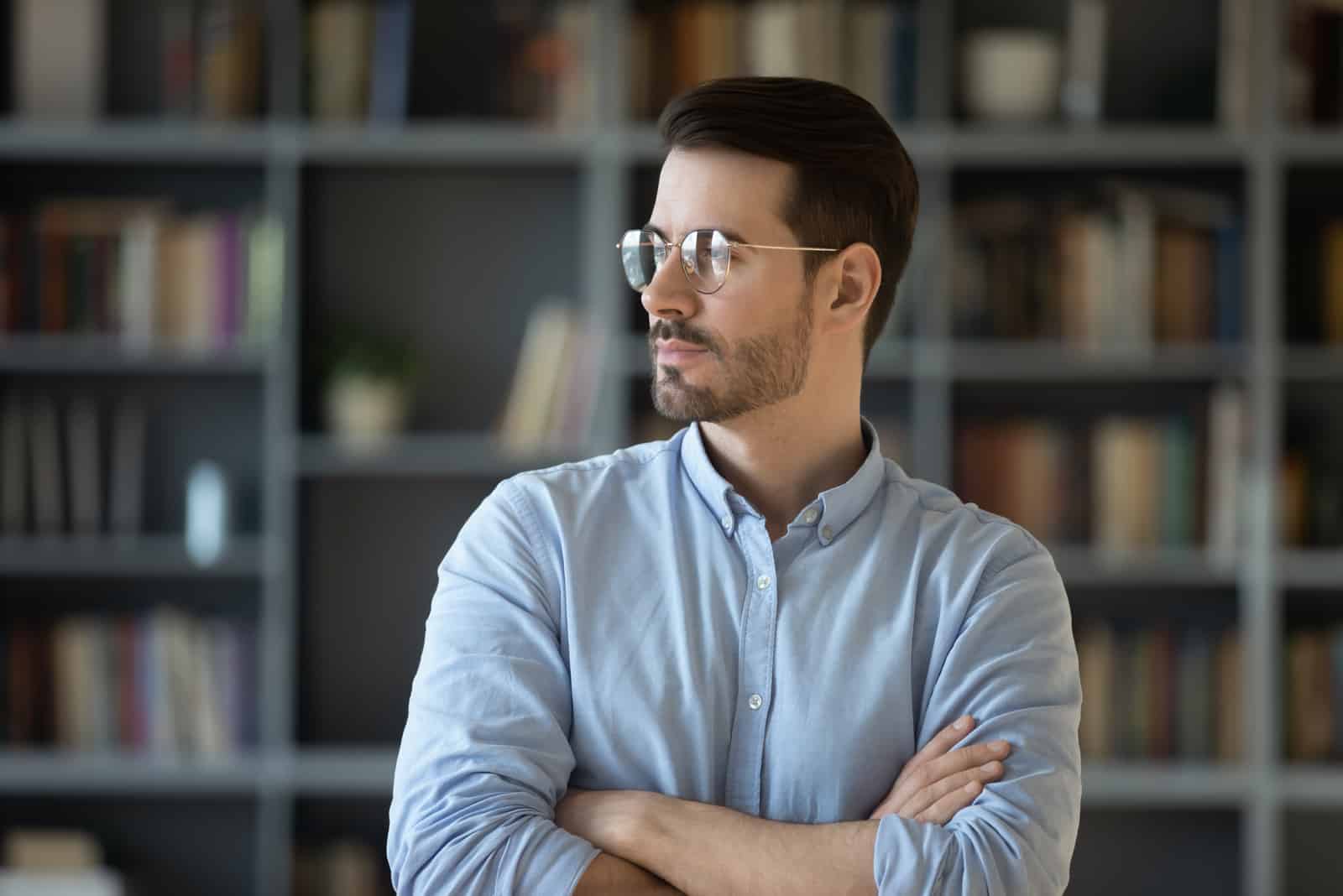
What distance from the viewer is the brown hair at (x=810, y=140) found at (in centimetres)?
158

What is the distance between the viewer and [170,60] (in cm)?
395

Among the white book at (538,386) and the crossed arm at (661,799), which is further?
the white book at (538,386)

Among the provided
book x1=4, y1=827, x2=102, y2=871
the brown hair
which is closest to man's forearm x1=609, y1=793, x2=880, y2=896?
the brown hair

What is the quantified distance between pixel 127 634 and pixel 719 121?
2.72 m

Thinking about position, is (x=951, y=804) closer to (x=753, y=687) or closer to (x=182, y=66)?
(x=753, y=687)

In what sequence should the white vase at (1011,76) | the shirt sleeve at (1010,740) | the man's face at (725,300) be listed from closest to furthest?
the shirt sleeve at (1010,740), the man's face at (725,300), the white vase at (1011,76)

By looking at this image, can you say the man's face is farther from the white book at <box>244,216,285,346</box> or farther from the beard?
the white book at <box>244,216,285,346</box>

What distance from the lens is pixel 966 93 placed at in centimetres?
403

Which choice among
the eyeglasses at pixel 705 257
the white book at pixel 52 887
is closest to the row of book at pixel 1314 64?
the eyeglasses at pixel 705 257

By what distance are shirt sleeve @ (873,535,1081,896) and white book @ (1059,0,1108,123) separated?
Result: 2.54 metres

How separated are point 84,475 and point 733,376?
275cm

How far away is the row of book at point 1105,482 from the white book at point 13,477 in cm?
213

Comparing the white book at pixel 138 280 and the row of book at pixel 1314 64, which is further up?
the row of book at pixel 1314 64

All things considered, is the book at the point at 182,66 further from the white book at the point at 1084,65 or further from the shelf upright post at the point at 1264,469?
the shelf upright post at the point at 1264,469
